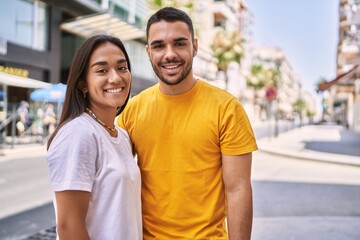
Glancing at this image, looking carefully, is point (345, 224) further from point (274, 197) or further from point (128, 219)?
point (128, 219)

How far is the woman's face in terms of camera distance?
1771 mm

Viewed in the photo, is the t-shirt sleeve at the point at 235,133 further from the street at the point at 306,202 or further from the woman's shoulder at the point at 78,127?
the street at the point at 306,202

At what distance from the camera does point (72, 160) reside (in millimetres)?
1521

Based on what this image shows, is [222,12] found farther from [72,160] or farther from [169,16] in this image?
[72,160]

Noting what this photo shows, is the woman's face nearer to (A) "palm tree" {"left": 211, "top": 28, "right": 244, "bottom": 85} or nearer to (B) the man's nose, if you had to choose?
(B) the man's nose

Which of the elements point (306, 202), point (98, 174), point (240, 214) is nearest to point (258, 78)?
point (306, 202)

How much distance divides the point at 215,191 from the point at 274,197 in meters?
6.41

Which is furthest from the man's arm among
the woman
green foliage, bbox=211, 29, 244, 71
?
green foliage, bbox=211, 29, 244, 71

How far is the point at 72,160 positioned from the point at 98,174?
0.44 feet

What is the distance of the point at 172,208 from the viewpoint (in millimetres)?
1917

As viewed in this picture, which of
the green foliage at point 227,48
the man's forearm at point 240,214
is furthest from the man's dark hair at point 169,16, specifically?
the green foliage at point 227,48

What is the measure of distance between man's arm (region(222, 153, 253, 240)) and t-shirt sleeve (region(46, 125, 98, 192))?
62cm

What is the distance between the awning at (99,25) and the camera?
75.3 feet

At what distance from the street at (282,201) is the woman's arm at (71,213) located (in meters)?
3.86
